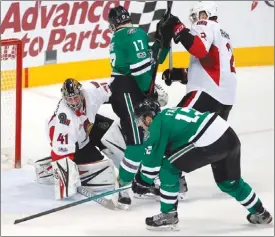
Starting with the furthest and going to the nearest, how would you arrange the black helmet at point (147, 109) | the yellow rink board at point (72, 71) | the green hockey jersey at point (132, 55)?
1. the yellow rink board at point (72, 71)
2. the green hockey jersey at point (132, 55)
3. the black helmet at point (147, 109)

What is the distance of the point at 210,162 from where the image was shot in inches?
146

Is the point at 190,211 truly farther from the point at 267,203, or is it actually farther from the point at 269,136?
the point at 269,136

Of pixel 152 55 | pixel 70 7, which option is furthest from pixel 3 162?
pixel 70 7

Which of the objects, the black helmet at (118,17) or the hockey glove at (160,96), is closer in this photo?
the black helmet at (118,17)

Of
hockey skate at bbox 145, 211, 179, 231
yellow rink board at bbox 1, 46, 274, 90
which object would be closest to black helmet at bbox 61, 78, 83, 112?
hockey skate at bbox 145, 211, 179, 231

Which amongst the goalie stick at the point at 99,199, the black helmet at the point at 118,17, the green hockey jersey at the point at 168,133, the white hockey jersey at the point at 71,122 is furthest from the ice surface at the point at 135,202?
the black helmet at the point at 118,17

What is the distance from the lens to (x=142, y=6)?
21.3 ft

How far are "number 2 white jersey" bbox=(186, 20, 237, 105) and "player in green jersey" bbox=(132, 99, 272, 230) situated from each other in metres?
0.46

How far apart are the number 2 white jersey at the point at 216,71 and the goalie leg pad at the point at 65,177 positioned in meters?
0.65

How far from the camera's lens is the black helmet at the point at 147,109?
148 inches

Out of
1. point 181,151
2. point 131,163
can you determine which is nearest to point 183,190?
point 131,163

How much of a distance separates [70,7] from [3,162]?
69.1 inches

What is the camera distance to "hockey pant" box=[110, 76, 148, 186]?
417 cm

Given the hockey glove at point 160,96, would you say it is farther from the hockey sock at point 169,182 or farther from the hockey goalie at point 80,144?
the hockey sock at point 169,182
